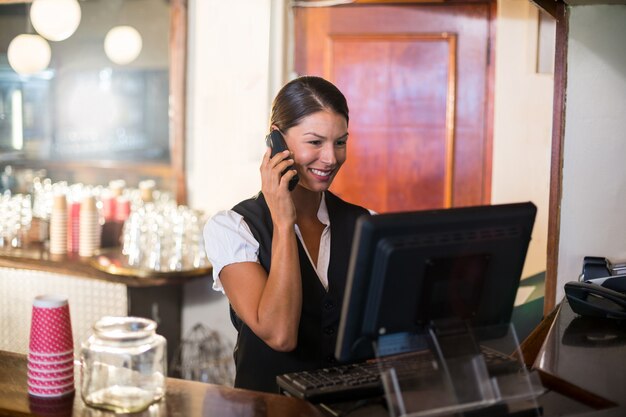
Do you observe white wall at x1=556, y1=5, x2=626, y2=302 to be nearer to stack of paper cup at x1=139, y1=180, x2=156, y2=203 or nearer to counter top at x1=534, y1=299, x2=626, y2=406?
counter top at x1=534, y1=299, x2=626, y2=406

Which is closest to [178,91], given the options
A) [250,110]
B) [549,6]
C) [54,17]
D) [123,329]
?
[250,110]

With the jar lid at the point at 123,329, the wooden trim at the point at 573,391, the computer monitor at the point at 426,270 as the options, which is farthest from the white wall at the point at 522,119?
the jar lid at the point at 123,329

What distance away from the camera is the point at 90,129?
5.23 metres

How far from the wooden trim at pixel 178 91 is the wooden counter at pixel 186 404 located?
10.1 ft

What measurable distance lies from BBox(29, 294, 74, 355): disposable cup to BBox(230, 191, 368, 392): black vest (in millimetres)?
551

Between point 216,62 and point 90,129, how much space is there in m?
0.98

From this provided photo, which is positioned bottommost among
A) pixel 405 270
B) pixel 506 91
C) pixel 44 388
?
pixel 44 388

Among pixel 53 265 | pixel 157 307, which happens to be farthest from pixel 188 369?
pixel 53 265

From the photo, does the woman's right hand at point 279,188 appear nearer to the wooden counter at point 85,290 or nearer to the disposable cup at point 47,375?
the disposable cup at point 47,375

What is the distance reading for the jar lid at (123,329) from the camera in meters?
1.76

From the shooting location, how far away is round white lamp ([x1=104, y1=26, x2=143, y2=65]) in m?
5.00

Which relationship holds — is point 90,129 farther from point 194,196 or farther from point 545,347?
point 545,347

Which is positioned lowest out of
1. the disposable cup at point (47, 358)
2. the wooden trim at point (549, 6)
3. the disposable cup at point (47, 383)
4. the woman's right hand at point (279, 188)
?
the disposable cup at point (47, 383)

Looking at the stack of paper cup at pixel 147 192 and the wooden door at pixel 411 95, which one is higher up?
the wooden door at pixel 411 95
